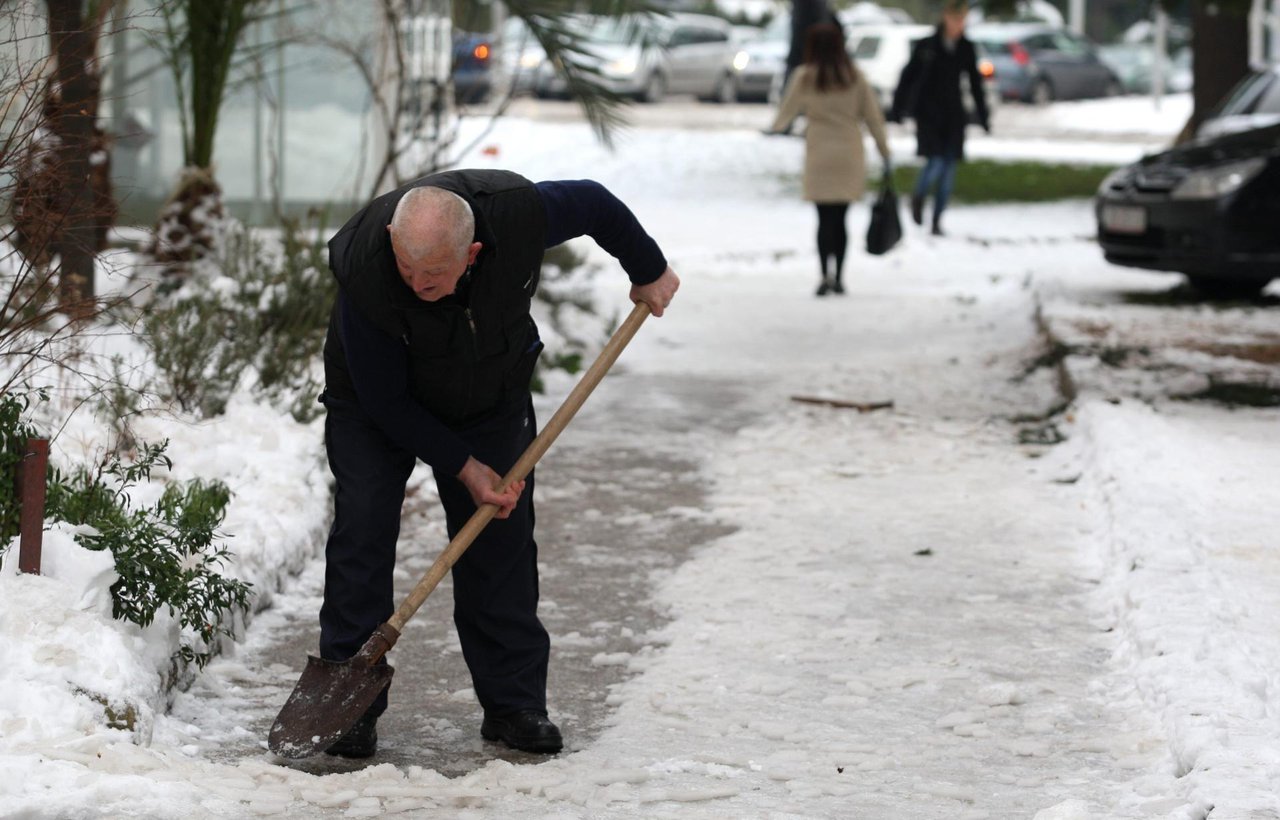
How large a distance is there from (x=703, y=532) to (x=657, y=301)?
220 centimetres

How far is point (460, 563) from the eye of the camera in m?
4.61

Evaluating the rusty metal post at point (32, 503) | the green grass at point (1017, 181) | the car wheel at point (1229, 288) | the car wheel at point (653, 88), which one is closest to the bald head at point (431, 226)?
the rusty metal post at point (32, 503)

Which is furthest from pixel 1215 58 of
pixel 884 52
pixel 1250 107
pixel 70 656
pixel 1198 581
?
pixel 70 656

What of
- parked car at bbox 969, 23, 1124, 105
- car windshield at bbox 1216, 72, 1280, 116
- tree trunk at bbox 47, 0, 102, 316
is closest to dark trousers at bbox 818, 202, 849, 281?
car windshield at bbox 1216, 72, 1280, 116

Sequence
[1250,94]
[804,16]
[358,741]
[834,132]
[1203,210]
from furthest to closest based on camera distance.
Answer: [804,16], [1250,94], [834,132], [1203,210], [358,741]

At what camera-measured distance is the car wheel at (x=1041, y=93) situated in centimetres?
3189

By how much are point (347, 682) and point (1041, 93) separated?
96.0 ft

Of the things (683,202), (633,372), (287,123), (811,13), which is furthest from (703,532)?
(811,13)

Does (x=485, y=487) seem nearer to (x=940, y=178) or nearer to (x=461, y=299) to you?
(x=461, y=299)

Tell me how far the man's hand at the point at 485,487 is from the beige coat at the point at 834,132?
8.12 m

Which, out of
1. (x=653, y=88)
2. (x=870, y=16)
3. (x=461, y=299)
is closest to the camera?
(x=461, y=299)

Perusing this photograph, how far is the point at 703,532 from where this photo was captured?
6738mm

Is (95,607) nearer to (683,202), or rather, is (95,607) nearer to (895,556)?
(895,556)

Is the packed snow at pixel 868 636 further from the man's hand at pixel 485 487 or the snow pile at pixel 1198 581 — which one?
the man's hand at pixel 485 487
